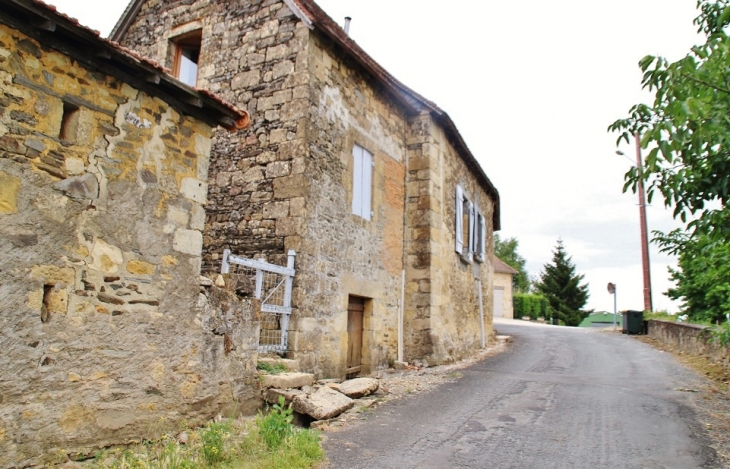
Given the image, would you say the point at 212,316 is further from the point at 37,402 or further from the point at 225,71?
the point at 225,71

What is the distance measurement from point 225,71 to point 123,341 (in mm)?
5791

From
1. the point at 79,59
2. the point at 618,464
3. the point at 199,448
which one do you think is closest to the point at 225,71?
the point at 79,59

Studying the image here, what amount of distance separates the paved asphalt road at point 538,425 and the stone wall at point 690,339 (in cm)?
97

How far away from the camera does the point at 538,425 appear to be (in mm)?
5945

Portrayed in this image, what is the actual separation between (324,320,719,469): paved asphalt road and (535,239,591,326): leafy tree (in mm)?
27654

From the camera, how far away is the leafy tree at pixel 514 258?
5056 centimetres

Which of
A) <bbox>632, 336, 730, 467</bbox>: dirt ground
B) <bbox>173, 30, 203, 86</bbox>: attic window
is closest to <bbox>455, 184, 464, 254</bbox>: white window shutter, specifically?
<bbox>632, 336, 730, 467</bbox>: dirt ground

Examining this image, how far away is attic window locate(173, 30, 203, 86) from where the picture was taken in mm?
9664

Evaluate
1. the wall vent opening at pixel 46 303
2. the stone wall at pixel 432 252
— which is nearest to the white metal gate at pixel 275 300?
the wall vent opening at pixel 46 303

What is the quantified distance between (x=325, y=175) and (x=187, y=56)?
4146 mm

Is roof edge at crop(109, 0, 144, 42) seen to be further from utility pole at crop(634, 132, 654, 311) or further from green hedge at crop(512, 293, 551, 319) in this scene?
green hedge at crop(512, 293, 551, 319)

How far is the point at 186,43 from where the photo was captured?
996 cm

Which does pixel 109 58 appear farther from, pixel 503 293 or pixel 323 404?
pixel 503 293

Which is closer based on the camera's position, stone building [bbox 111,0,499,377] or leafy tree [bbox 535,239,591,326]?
stone building [bbox 111,0,499,377]
